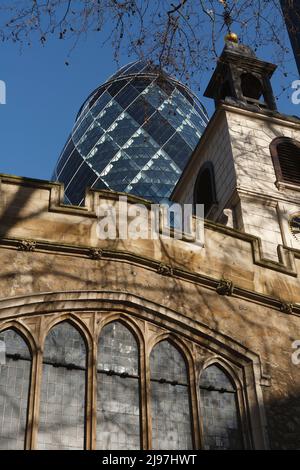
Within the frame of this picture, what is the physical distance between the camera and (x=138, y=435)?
32.0 feet

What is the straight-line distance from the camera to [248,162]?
67.5 feet

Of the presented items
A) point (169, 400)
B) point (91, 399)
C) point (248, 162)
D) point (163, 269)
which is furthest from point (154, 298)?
point (248, 162)

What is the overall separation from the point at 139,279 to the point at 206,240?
1635mm

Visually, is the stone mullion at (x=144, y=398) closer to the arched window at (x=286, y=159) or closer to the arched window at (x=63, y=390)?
the arched window at (x=63, y=390)

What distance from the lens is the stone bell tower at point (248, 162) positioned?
18828mm

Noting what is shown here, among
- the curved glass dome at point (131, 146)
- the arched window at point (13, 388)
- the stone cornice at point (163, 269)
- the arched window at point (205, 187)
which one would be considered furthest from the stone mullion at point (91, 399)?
the curved glass dome at point (131, 146)

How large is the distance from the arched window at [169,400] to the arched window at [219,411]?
0.86ft

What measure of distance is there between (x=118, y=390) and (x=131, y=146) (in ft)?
196

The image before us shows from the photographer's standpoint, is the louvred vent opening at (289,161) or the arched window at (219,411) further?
the louvred vent opening at (289,161)

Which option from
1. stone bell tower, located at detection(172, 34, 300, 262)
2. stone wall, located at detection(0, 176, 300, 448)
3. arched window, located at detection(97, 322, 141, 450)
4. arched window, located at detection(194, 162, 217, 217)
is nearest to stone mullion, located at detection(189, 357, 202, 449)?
stone wall, located at detection(0, 176, 300, 448)

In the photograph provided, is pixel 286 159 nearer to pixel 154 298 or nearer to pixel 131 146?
pixel 154 298
